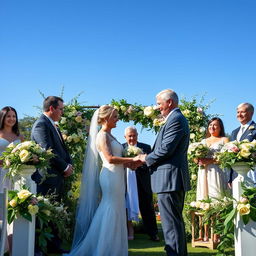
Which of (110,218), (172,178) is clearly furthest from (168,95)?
(110,218)

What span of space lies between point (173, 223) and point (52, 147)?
2416 mm

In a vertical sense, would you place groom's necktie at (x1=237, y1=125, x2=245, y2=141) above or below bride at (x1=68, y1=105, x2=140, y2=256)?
above

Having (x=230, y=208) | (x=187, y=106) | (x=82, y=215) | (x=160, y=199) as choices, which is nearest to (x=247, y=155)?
(x=230, y=208)

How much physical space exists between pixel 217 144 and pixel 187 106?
4.67ft

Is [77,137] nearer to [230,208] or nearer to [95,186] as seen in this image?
[95,186]

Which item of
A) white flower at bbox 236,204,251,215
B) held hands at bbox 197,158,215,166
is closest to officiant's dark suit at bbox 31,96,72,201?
held hands at bbox 197,158,215,166

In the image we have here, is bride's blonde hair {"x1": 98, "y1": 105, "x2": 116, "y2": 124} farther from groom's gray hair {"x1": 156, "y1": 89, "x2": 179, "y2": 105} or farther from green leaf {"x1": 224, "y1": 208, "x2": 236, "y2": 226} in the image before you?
green leaf {"x1": 224, "y1": 208, "x2": 236, "y2": 226}

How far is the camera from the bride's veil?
633 centimetres

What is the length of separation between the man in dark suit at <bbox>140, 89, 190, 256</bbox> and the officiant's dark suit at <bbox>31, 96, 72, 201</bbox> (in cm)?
178

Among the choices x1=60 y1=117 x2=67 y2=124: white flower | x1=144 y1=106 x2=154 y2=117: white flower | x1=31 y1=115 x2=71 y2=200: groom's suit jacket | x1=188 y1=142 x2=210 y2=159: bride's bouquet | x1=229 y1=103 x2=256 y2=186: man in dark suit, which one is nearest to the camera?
x1=31 y1=115 x2=71 y2=200: groom's suit jacket

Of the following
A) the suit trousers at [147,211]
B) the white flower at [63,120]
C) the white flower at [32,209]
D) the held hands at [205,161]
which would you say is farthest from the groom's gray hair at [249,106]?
the white flower at [32,209]

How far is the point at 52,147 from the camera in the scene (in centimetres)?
620

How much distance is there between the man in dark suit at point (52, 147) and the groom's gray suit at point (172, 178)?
1.82 meters

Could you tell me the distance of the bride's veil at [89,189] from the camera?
20.8 feet
